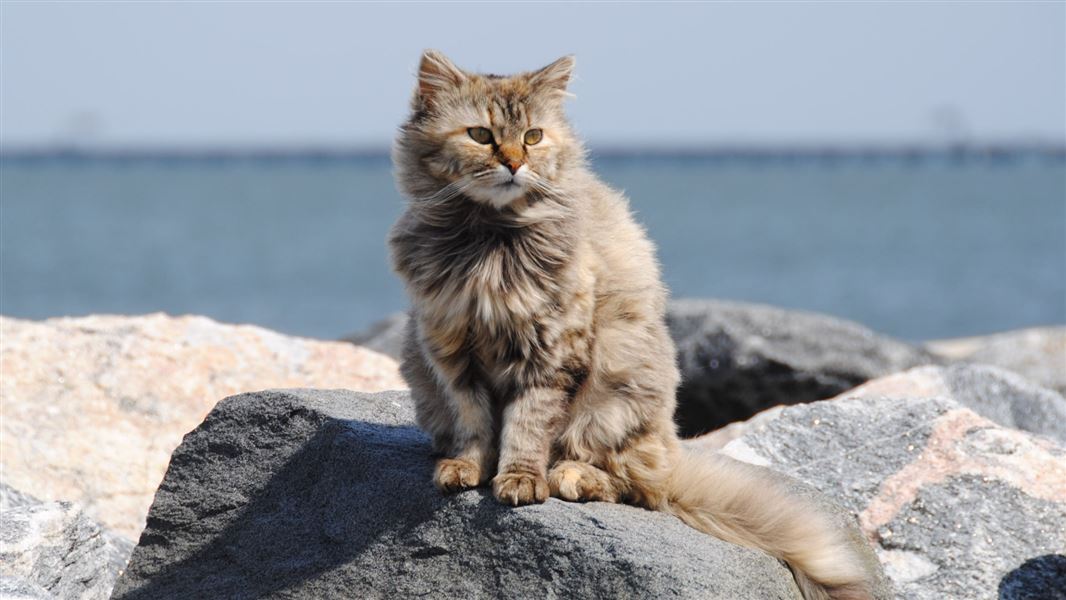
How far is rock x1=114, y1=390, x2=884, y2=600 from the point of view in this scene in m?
4.12

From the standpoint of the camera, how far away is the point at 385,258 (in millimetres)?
6496

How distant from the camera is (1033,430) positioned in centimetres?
720

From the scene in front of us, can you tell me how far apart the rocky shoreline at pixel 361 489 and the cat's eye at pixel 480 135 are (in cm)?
124

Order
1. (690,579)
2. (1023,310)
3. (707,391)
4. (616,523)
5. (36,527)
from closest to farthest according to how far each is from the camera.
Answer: (690,579), (616,523), (36,527), (707,391), (1023,310)

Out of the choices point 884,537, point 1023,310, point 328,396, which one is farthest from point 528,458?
point 1023,310

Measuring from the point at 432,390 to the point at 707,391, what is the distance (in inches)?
193

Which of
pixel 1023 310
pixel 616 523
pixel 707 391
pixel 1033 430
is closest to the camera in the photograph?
pixel 616 523

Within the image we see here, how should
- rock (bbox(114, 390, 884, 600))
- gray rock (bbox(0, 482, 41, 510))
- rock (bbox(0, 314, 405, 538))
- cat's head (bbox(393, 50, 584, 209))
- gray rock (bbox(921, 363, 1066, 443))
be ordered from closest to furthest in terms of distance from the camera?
rock (bbox(114, 390, 884, 600))
cat's head (bbox(393, 50, 584, 209))
gray rock (bbox(0, 482, 41, 510))
rock (bbox(0, 314, 405, 538))
gray rock (bbox(921, 363, 1066, 443))

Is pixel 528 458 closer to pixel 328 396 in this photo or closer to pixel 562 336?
pixel 562 336

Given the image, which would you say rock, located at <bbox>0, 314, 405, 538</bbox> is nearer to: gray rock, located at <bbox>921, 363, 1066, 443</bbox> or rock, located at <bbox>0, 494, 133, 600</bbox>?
rock, located at <bbox>0, 494, 133, 600</bbox>

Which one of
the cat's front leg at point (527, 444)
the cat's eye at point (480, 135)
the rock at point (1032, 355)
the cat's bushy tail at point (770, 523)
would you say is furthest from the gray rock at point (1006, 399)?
the cat's eye at point (480, 135)

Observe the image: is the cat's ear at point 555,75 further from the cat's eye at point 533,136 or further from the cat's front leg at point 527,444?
the cat's front leg at point 527,444

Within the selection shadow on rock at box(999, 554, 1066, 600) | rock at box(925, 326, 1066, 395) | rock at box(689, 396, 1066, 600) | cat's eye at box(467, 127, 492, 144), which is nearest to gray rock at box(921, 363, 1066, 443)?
rock at box(689, 396, 1066, 600)

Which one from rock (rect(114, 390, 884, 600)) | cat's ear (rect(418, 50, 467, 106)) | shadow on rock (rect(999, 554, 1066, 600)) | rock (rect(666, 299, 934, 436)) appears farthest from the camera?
rock (rect(666, 299, 934, 436))
